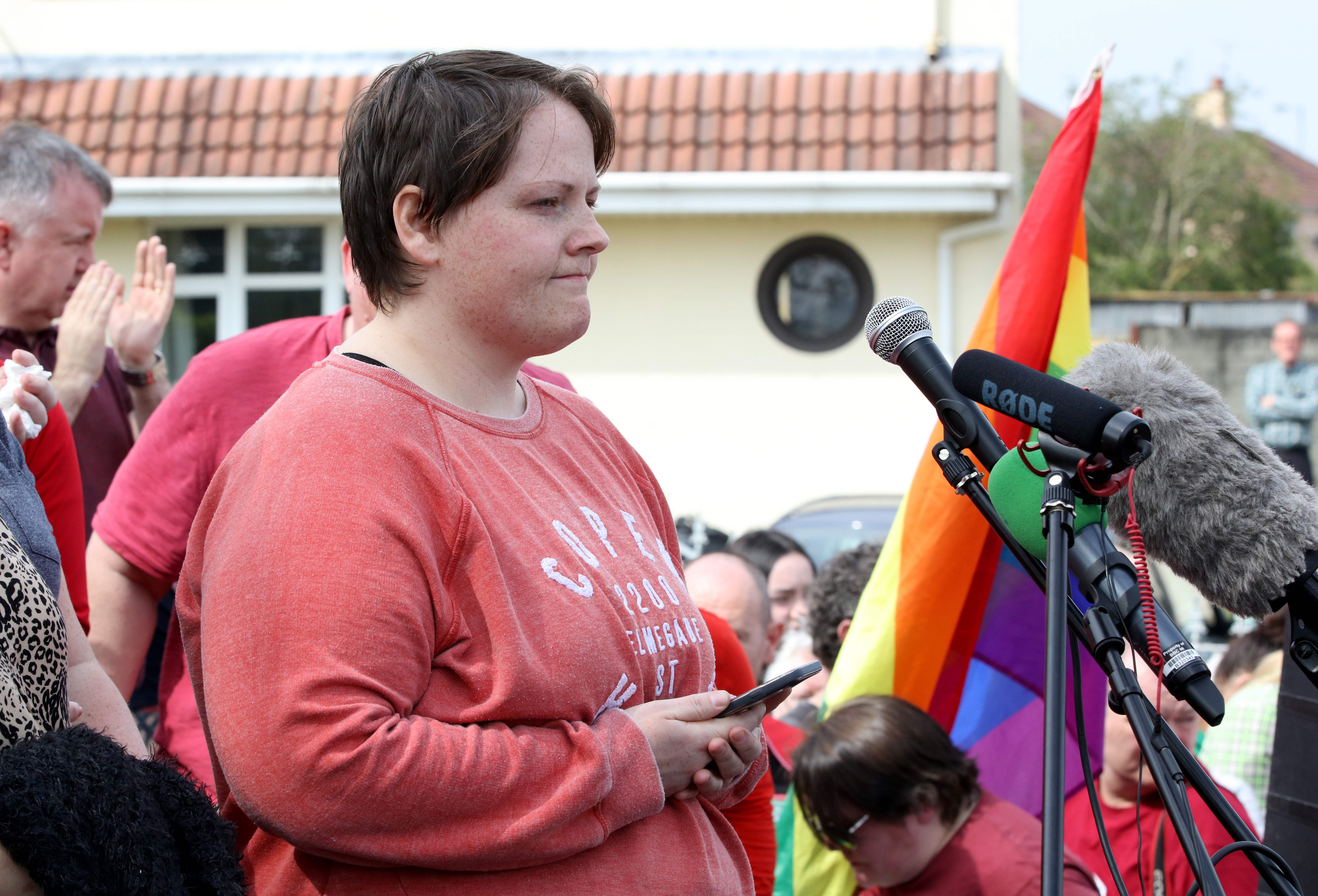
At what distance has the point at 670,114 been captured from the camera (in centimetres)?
815

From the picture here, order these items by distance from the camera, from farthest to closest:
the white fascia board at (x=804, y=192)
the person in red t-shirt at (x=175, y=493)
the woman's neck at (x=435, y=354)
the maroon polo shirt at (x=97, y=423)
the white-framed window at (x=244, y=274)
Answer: the white-framed window at (x=244, y=274)
the white fascia board at (x=804, y=192)
the maroon polo shirt at (x=97, y=423)
the person in red t-shirt at (x=175, y=493)
the woman's neck at (x=435, y=354)

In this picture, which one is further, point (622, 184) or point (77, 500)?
point (622, 184)

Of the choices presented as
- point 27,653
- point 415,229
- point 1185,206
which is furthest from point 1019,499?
point 1185,206

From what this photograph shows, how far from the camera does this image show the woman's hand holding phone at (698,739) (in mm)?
1509

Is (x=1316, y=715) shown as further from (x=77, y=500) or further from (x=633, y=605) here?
(x=77, y=500)

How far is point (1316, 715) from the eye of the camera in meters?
2.13

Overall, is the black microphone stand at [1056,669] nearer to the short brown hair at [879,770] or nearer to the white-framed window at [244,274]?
the short brown hair at [879,770]

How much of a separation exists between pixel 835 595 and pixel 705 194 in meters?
4.69

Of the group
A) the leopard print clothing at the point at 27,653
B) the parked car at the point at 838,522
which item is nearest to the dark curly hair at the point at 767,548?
the parked car at the point at 838,522

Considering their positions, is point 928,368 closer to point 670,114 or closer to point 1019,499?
point 1019,499

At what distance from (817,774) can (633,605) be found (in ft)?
4.89

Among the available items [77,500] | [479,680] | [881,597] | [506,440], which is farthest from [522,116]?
[881,597]

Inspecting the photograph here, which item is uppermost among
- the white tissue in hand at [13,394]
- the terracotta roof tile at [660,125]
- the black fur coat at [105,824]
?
the terracotta roof tile at [660,125]

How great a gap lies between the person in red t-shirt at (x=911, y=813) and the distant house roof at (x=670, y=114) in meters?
5.61
